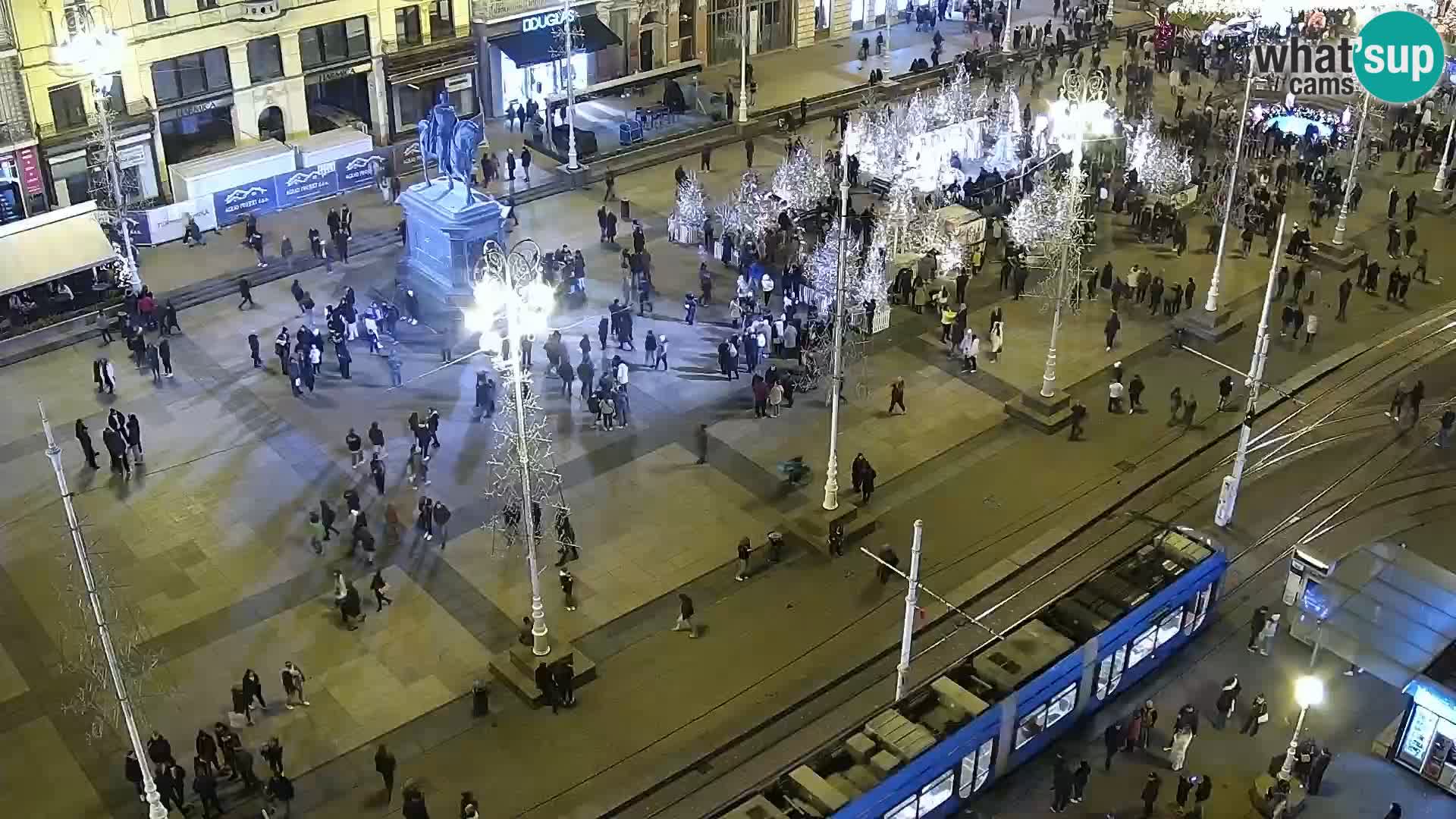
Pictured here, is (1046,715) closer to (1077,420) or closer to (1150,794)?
(1150,794)

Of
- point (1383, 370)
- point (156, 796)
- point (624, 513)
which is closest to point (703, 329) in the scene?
point (624, 513)

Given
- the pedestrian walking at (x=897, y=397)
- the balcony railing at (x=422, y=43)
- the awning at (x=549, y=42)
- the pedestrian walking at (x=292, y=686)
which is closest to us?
the pedestrian walking at (x=292, y=686)

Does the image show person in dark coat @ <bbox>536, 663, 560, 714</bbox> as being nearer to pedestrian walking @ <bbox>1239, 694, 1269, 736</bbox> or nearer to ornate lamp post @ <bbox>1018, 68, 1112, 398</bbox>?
pedestrian walking @ <bbox>1239, 694, 1269, 736</bbox>

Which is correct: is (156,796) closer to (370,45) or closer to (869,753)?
(869,753)

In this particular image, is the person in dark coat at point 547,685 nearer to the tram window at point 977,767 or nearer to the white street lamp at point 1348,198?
the tram window at point 977,767

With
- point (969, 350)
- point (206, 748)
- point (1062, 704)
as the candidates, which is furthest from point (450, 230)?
point (1062, 704)

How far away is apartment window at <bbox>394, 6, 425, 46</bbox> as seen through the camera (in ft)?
175

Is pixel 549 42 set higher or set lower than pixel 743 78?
higher

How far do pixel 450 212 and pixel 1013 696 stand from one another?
23227 millimetres

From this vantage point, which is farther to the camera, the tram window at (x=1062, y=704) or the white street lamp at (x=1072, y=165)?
the white street lamp at (x=1072, y=165)

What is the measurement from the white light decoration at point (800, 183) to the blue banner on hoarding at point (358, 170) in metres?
14.4

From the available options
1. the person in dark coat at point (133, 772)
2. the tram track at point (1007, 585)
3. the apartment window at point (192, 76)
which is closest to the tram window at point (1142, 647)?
the tram track at point (1007, 585)

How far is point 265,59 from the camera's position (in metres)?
50.4

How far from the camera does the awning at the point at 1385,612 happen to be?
94.8 ft
